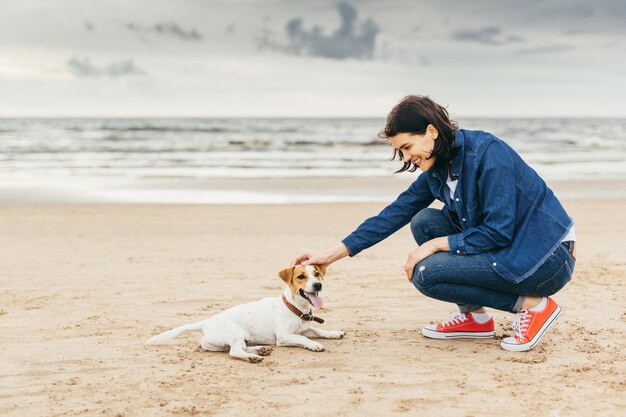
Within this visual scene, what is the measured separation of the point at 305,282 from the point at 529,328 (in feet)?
4.61

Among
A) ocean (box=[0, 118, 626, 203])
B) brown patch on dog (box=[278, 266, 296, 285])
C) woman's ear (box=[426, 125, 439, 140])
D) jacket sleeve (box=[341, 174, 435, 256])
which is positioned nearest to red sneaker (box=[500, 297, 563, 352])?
jacket sleeve (box=[341, 174, 435, 256])

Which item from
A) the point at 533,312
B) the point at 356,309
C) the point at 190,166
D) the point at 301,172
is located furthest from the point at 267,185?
the point at 533,312

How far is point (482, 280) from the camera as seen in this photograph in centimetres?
446

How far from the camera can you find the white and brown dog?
4.61m

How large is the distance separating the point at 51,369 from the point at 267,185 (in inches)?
491

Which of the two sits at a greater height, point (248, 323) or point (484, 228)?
point (484, 228)

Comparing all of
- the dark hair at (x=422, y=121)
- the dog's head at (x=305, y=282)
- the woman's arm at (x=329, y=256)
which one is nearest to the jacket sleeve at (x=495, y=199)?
the dark hair at (x=422, y=121)

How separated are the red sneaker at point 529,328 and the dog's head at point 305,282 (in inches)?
47.4

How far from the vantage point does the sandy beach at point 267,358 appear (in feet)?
12.3

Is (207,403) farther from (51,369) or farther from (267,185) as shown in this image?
(267,185)

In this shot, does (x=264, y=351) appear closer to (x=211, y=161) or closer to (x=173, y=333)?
(x=173, y=333)

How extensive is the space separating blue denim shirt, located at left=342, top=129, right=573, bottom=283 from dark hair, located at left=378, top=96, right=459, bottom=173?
8 cm

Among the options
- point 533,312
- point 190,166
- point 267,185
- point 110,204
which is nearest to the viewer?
point 533,312

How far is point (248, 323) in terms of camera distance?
15.7ft
